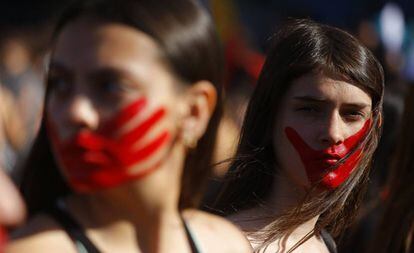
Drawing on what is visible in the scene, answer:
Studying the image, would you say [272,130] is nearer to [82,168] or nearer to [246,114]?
[246,114]

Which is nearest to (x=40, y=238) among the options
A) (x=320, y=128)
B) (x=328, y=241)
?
(x=320, y=128)

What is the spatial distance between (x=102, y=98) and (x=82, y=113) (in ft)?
0.21

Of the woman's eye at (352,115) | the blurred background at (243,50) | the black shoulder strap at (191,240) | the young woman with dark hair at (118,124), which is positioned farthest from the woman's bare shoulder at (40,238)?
the blurred background at (243,50)

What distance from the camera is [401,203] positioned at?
145 inches

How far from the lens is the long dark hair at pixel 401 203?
3.68 meters

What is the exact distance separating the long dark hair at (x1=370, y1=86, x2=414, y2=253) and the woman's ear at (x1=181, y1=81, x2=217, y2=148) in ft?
4.74

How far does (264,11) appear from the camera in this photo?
10375mm

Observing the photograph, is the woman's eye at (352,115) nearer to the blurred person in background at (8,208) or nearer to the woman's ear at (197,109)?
the woman's ear at (197,109)

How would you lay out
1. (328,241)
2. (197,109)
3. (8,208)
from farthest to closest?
1. (328,241)
2. (197,109)
3. (8,208)

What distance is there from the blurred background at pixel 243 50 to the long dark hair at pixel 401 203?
486 mm

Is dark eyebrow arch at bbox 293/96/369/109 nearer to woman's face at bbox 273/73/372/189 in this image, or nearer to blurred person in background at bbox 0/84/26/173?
woman's face at bbox 273/73/372/189

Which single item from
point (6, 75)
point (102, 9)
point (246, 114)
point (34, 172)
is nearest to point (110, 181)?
point (34, 172)

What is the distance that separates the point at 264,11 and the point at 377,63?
700cm

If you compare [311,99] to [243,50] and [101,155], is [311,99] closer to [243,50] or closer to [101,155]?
[101,155]
